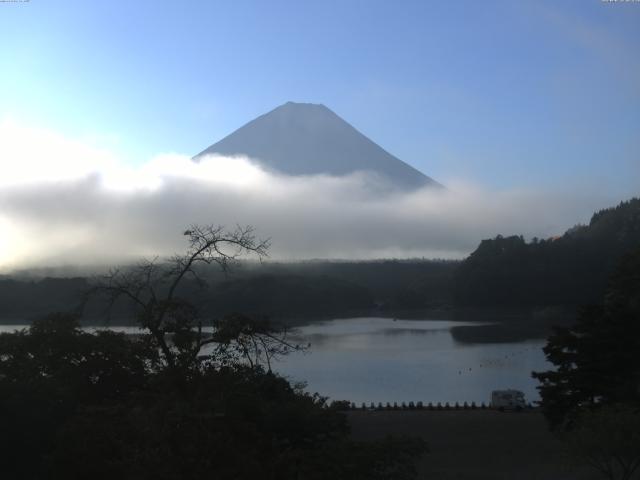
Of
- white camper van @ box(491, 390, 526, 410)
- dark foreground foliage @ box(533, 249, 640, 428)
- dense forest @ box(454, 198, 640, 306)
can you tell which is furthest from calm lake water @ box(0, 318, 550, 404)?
dense forest @ box(454, 198, 640, 306)

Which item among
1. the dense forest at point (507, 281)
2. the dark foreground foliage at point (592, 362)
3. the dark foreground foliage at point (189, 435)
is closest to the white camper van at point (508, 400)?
the dark foreground foliage at point (592, 362)

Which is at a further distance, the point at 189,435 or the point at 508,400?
the point at 508,400

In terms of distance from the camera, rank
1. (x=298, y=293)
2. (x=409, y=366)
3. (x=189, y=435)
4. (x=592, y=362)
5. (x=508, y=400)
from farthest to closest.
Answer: (x=298, y=293), (x=409, y=366), (x=508, y=400), (x=592, y=362), (x=189, y=435)

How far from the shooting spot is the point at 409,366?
26922mm

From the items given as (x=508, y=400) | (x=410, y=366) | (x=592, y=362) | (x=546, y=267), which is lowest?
(x=410, y=366)

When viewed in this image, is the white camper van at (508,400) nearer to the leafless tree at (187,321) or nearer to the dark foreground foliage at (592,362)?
the dark foreground foliage at (592,362)

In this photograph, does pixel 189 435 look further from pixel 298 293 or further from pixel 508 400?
pixel 298 293

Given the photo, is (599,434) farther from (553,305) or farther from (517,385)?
(553,305)

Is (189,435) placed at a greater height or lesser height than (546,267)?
lesser

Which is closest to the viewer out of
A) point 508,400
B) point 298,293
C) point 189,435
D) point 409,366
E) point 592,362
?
point 189,435

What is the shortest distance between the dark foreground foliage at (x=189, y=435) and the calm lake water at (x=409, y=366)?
9006 mm

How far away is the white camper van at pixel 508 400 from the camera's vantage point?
51.8 feet

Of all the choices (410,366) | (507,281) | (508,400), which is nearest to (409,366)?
(410,366)

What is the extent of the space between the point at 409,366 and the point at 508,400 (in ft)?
36.4
